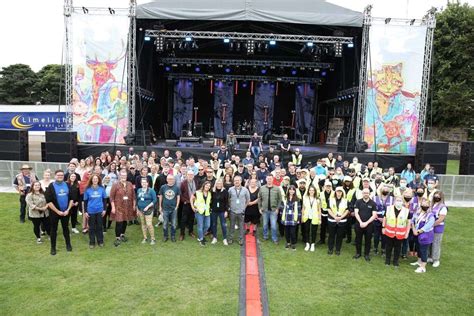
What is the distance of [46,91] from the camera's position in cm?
4344

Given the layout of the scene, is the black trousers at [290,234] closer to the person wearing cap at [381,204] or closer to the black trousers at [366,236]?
the black trousers at [366,236]

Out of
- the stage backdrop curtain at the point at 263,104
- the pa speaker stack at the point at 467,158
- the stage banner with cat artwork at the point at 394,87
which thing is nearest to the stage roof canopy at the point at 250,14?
the stage banner with cat artwork at the point at 394,87

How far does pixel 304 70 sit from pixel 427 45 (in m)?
9.62

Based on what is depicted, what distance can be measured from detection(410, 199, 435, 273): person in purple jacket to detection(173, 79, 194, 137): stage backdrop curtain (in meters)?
20.8

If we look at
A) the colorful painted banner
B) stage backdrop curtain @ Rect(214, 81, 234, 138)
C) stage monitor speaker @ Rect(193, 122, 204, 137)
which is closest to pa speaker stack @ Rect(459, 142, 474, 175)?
stage monitor speaker @ Rect(193, 122, 204, 137)

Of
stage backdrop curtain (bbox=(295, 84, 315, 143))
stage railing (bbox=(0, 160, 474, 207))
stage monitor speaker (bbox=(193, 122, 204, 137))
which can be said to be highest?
stage backdrop curtain (bbox=(295, 84, 315, 143))

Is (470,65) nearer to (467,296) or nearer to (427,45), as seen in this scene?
(427,45)

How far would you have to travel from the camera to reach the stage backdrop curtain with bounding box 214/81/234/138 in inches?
1027

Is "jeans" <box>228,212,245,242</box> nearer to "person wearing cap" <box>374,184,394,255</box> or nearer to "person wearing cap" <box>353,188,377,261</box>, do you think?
"person wearing cap" <box>353,188,377,261</box>

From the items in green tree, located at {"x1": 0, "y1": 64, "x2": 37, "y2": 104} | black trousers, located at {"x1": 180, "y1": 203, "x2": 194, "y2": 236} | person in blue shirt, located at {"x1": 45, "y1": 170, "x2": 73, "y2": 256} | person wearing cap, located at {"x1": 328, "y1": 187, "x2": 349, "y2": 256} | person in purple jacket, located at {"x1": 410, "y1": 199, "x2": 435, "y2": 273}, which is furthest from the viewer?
green tree, located at {"x1": 0, "y1": 64, "x2": 37, "y2": 104}

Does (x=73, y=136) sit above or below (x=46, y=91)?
below

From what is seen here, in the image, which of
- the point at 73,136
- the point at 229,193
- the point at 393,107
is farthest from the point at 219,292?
the point at 393,107

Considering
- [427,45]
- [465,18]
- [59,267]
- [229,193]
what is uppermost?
[465,18]

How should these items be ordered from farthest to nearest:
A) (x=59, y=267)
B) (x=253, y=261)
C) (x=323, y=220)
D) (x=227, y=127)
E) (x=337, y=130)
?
(x=227, y=127)
(x=337, y=130)
(x=323, y=220)
(x=253, y=261)
(x=59, y=267)
